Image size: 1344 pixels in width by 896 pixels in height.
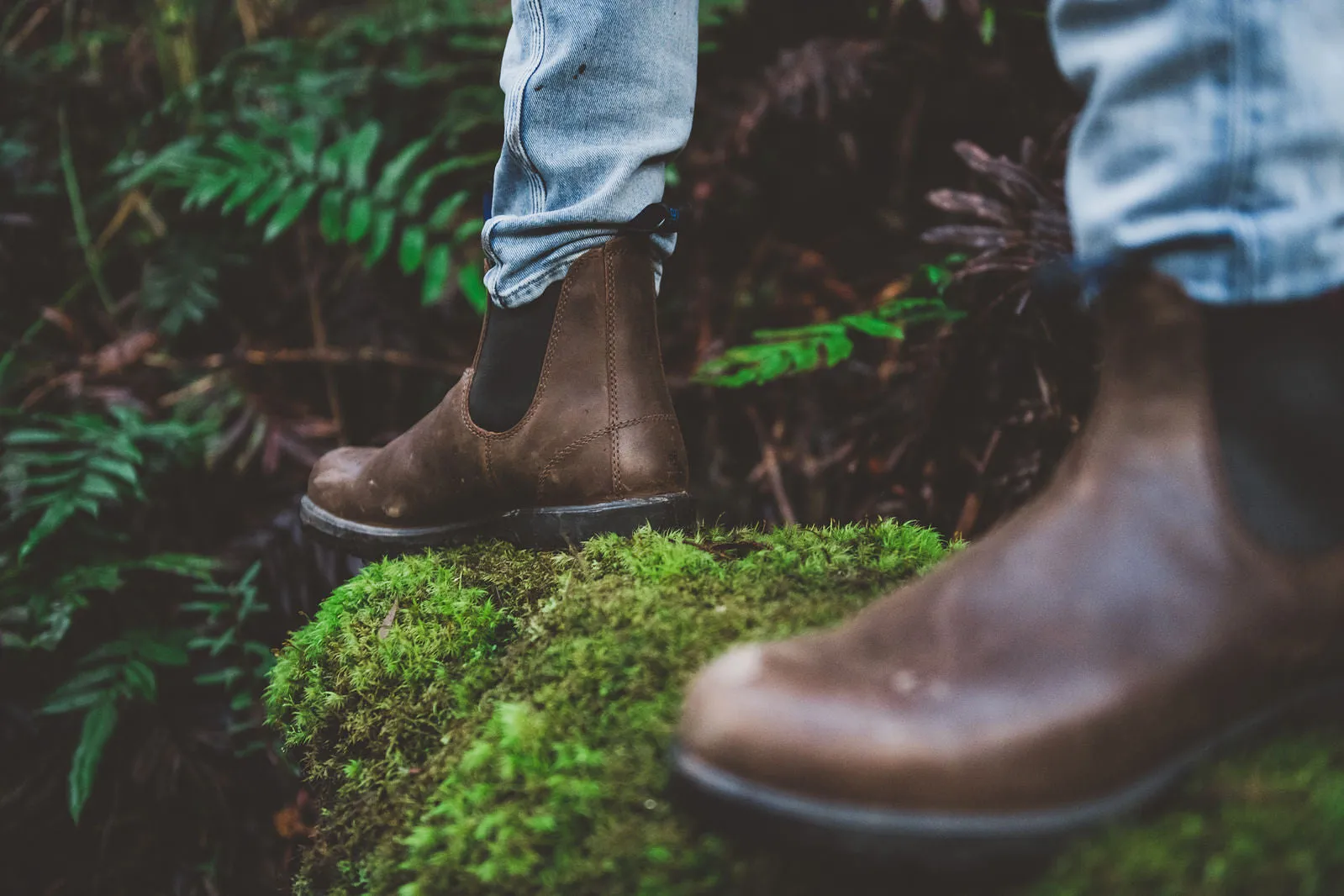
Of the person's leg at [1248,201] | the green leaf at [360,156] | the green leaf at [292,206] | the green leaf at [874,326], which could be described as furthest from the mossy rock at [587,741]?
the green leaf at [360,156]

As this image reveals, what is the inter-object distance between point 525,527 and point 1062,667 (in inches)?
39.8

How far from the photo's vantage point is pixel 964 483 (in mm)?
2301

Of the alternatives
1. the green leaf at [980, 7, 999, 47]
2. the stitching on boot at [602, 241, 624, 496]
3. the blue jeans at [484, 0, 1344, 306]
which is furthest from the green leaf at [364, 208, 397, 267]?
the blue jeans at [484, 0, 1344, 306]

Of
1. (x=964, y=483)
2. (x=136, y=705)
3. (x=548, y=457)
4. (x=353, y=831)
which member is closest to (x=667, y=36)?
(x=548, y=457)

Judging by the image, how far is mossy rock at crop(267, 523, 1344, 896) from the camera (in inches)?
26.8

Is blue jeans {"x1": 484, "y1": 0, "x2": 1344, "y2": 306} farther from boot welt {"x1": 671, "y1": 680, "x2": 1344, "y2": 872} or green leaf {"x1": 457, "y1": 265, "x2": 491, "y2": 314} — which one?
green leaf {"x1": 457, "y1": 265, "x2": 491, "y2": 314}

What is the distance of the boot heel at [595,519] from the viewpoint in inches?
58.2

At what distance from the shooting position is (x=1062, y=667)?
0.73 meters

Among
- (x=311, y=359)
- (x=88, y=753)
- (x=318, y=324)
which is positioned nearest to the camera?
(x=88, y=753)

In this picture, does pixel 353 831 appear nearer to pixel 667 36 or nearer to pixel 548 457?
pixel 548 457

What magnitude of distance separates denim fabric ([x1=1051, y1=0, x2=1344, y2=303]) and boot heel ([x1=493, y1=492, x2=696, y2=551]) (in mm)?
889

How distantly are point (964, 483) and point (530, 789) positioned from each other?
1.69 meters

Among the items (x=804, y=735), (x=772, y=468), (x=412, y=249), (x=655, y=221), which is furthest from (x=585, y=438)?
(x=412, y=249)

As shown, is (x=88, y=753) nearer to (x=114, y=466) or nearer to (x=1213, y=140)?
(x=114, y=466)
